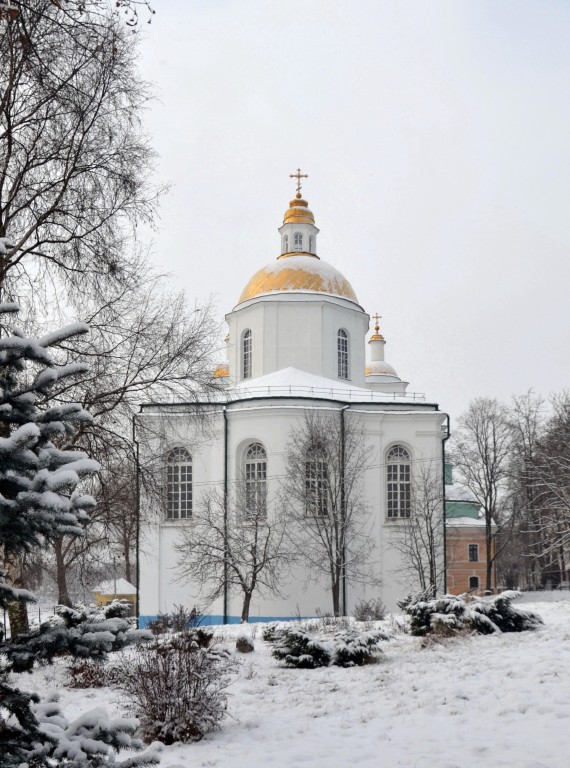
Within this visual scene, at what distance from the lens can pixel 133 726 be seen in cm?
344

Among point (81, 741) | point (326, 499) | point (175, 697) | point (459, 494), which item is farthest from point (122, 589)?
point (81, 741)

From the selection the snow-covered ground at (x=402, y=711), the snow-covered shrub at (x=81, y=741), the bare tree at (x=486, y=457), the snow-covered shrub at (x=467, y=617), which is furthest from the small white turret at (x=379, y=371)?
the snow-covered shrub at (x=81, y=741)

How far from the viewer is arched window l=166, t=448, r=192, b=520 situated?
1159 inches

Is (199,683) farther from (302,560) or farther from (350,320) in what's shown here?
(350,320)

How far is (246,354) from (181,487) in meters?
6.77

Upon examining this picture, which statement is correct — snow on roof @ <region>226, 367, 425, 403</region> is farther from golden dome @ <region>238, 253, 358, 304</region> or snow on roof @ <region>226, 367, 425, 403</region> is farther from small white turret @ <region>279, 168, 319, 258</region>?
small white turret @ <region>279, 168, 319, 258</region>

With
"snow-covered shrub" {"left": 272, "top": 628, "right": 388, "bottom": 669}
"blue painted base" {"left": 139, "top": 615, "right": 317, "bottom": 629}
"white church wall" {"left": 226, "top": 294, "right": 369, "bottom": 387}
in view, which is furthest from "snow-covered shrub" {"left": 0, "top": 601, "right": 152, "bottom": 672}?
"white church wall" {"left": 226, "top": 294, "right": 369, "bottom": 387}

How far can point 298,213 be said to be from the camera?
120ft

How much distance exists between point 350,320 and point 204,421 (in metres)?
19.7

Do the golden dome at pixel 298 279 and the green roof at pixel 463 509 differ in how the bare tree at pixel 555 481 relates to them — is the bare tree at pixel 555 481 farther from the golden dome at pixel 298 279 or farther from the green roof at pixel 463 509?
the golden dome at pixel 298 279

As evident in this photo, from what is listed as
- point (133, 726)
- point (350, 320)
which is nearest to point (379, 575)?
point (350, 320)

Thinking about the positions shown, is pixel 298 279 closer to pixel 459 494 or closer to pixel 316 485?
pixel 316 485

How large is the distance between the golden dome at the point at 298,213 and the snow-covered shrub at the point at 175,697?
1151 inches

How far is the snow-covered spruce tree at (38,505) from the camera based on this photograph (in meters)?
2.98
